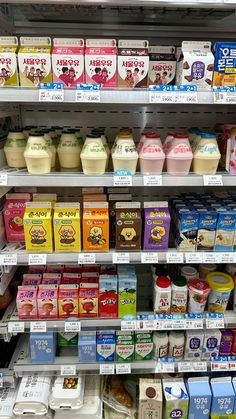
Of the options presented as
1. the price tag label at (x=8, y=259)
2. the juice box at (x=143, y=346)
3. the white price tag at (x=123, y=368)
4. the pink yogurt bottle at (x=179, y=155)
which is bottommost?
the white price tag at (x=123, y=368)

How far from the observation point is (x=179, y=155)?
4.98 ft

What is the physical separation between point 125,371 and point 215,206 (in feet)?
3.35

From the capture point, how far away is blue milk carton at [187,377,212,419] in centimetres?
173

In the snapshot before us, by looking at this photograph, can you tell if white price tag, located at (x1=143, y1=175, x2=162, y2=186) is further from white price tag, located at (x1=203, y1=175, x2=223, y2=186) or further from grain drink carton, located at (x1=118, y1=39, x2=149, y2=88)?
grain drink carton, located at (x1=118, y1=39, x2=149, y2=88)

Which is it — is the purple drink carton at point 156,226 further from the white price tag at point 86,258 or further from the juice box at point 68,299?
the juice box at point 68,299

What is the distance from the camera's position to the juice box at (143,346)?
1.80 m

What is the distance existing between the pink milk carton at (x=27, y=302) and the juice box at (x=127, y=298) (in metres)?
0.44

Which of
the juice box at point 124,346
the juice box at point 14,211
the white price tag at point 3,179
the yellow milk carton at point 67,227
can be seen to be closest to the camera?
the white price tag at point 3,179

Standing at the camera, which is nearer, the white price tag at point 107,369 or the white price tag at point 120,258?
the white price tag at point 120,258

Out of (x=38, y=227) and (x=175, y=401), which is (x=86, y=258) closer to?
(x=38, y=227)

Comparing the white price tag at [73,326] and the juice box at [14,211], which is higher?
the juice box at [14,211]

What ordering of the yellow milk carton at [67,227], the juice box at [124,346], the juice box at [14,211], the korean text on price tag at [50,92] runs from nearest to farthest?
the korean text on price tag at [50,92] < the yellow milk carton at [67,227] < the juice box at [14,211] < the juice box at [124,346]

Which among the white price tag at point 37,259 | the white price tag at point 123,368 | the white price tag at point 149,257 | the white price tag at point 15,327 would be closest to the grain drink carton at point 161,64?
the white price tag at point 149,257

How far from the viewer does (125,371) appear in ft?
5.96
